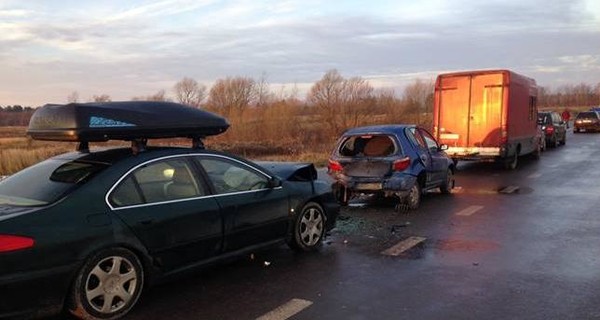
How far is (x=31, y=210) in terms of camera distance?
466cm

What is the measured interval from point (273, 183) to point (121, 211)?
2.06 meters

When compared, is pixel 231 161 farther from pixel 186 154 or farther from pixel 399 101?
pixel 399 101

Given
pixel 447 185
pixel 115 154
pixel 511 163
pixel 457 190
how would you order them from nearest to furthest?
pixel 115 154 < pixel 447 185 < pixel 457 190 < pixel 511 163

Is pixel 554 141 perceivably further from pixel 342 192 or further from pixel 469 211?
pixel 342 192

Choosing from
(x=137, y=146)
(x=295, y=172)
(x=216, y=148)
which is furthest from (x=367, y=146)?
(x=216, y=148)

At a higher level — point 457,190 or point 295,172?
point 295,172

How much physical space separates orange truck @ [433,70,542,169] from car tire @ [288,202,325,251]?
10.8 meters

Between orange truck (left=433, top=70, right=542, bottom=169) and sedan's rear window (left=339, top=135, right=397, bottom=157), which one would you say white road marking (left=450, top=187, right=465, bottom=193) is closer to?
sedan's rear window (left=339, top=135, right=397, bottom=157)

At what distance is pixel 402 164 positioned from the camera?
10438 millimetres

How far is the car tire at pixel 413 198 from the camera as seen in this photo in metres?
10.5

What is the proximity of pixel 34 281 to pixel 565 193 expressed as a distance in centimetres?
1098

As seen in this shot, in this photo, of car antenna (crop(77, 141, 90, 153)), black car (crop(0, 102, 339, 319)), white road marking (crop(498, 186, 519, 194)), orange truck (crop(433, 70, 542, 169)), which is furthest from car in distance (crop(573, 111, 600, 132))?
car antenna (crop(77, 141, 90, 153))

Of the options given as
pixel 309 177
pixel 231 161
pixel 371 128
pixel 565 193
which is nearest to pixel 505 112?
pixel 565 193

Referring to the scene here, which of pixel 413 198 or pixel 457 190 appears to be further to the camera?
pixel 457 190
